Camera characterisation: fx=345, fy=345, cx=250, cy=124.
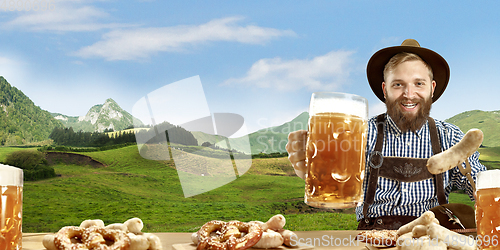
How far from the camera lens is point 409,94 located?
3.45m

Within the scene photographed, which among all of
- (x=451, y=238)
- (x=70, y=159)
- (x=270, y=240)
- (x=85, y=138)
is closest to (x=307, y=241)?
(x=270, y=240)

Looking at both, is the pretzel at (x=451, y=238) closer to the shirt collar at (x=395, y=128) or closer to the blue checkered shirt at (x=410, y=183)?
the blue checkered shirt at (x=410, y=183)

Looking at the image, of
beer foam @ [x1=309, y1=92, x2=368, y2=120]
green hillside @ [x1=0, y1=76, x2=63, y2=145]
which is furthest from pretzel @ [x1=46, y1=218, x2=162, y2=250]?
green hillside @ [x1=0, y1=76, x2=63, y2=145]

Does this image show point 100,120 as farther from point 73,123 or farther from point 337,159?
point 337,159

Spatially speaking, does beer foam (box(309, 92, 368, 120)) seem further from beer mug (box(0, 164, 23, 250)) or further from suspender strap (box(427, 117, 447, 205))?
suspender strap (box(427, 117, 447, 205))

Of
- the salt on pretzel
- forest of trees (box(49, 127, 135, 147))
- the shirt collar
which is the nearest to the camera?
the salt on pretzel

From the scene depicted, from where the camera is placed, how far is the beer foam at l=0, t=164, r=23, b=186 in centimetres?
152

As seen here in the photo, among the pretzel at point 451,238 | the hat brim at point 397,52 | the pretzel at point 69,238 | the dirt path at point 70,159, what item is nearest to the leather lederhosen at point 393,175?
the hat brim at point 397,52

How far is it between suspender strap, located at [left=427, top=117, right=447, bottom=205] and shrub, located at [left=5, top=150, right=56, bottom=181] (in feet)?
80.7

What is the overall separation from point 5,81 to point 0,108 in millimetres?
2749

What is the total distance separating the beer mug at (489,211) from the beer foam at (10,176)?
83.6 inches

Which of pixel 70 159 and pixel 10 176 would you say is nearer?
pixel 10 176

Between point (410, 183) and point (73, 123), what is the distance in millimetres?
28183

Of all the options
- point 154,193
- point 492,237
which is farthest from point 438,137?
point 154,193
